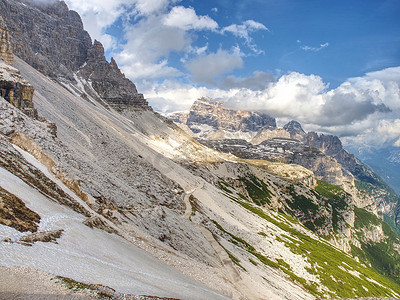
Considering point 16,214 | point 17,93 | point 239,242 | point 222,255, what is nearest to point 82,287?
point 16,214

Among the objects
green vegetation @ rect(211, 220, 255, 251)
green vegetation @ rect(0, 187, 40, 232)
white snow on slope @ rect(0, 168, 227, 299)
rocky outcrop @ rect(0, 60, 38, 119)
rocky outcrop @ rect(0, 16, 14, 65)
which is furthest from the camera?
rocky outcrop @ rect(0, 16, 14, 65)

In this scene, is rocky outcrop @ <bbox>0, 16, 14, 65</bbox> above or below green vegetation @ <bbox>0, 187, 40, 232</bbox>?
above

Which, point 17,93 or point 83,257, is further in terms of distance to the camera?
point 17,93

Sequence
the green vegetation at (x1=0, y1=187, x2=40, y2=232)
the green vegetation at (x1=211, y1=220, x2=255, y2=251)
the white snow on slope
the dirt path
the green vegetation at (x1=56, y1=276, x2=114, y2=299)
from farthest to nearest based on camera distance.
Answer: the green vegetation at (x1=211, y1=220, x2=255, y2=251)
the dirt path
the green vegetation at (x1=0, y1=187, x2=40, y2=232)
the white snow on slope
the green vegetation at (x1=56, y1=276, x2=114, y2=299)

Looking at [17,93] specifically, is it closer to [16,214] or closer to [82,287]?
[16,214]

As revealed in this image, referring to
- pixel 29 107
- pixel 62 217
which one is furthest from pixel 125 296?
pixel 29 107

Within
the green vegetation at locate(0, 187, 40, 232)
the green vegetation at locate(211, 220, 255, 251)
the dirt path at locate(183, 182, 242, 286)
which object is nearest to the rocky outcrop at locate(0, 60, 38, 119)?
the green vegetation at locate(0, 187, 40, 232)

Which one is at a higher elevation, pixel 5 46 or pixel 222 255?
pixel 5 46

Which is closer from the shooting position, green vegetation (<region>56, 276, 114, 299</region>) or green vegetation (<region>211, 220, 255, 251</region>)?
green vegetation (<region>56, 276, 114, 299</region>)

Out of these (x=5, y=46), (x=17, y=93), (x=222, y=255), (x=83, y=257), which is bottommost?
(x=222, y=255)

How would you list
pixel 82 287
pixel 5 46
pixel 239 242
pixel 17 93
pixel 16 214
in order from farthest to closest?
pixel 5 46 → pixel 239 242 → pixel 17 93 → pixel 16 214 → pixel 82 287

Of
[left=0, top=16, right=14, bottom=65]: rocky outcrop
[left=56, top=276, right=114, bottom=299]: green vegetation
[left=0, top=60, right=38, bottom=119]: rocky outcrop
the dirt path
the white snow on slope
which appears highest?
[left=0, top=16, right=14, bottom=65]: rocky outcrop

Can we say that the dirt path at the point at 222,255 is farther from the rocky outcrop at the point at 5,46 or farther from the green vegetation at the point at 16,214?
the rocky outcrop at the point at 5,46

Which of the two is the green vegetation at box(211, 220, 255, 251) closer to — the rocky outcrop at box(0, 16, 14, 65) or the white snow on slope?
the white snow on slope
